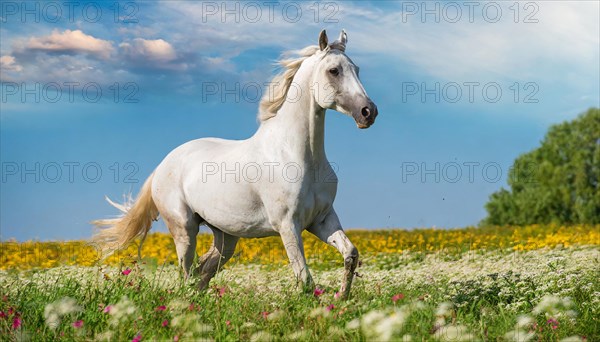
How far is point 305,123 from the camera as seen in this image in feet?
22.5

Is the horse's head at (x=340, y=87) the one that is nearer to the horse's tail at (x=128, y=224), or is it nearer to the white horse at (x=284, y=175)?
the white horse at (x=284, y=175)

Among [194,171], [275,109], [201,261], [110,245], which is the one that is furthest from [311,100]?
[110,245]

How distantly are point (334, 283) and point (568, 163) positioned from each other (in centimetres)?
3330

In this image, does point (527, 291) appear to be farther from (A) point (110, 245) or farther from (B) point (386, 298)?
(A) point (110, 245)

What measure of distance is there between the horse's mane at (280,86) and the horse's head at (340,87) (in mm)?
354

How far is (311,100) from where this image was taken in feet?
22.4

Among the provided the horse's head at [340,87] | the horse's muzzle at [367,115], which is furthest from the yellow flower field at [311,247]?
the horse's muzzle at [367,115]

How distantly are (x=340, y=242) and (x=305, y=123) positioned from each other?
1254mm

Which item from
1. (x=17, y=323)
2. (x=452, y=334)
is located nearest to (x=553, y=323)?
(x=452, y=334)

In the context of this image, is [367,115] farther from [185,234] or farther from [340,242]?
→ [185,234]

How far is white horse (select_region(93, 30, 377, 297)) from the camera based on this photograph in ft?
21.6

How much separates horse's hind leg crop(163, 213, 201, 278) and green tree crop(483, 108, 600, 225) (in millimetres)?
29461

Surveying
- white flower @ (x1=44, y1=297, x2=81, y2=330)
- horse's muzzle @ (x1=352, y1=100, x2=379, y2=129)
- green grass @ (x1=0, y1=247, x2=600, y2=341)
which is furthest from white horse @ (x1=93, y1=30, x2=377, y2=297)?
white flower @ (x1=44, y1=297, x2=81, y2=330)

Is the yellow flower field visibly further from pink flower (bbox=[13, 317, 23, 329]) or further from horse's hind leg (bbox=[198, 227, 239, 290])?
pink flower (bbox=[13, 317, 23, 329])
